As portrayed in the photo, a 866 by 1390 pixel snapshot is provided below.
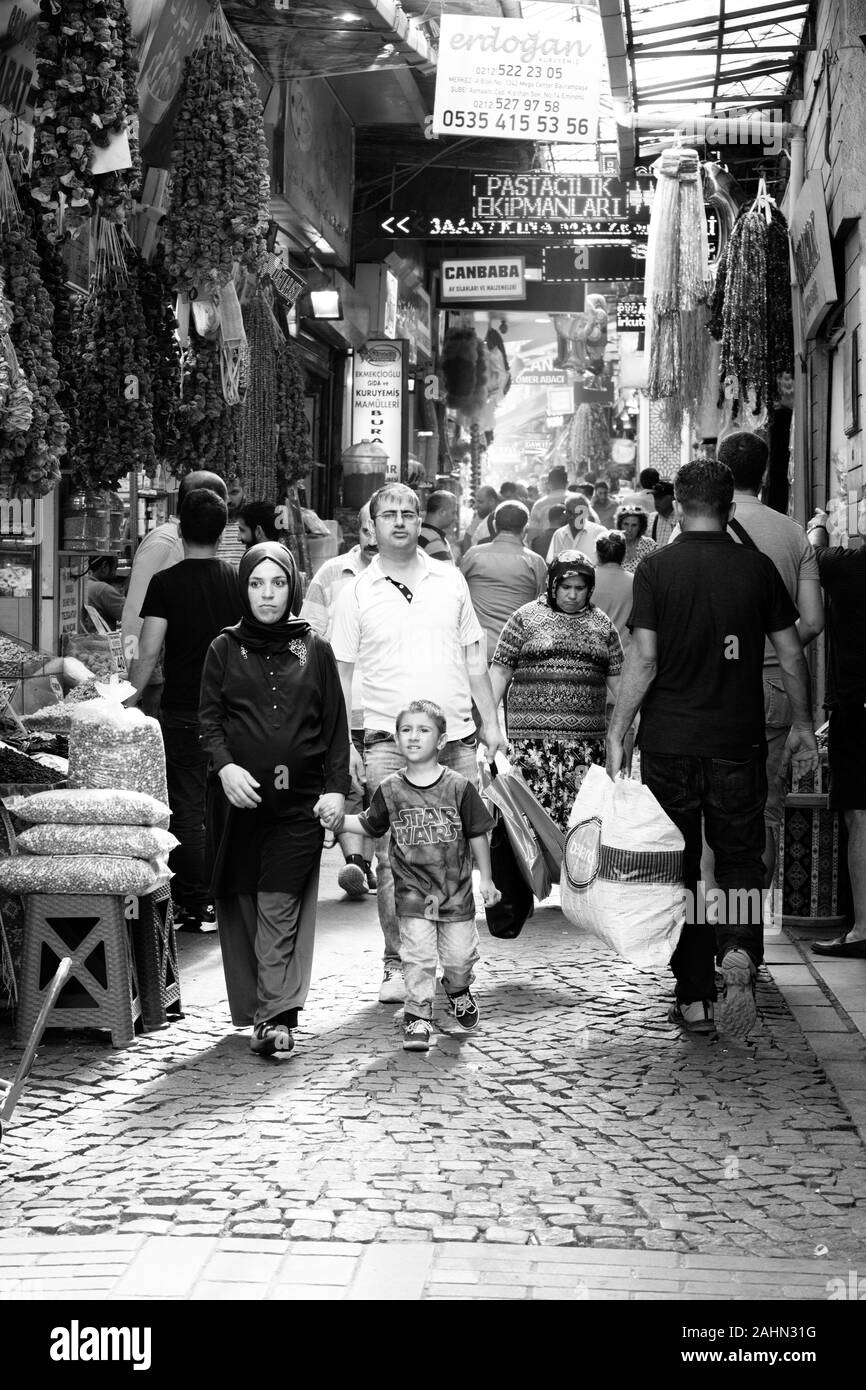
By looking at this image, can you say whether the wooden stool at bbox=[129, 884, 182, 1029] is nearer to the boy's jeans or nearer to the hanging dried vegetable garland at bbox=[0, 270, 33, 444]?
the boy's jeans

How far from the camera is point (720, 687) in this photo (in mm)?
6469

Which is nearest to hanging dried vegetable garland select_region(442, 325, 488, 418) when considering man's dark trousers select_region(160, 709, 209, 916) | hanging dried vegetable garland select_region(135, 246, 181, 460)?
hanging dried vegetable garland select_region(135, 246, 181, 460)

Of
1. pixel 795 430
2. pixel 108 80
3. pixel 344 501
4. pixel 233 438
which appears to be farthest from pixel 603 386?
pixel 108 80

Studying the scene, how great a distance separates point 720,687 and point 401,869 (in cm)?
139

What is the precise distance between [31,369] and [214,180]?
2.61 meters

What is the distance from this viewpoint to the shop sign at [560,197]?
17.1m

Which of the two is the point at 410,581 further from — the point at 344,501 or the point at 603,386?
the point at 603,386

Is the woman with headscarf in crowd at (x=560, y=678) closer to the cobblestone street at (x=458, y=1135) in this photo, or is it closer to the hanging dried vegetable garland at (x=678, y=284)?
the cobblestone street at (x=458, y=1135)

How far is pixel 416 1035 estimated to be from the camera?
20.4 ft

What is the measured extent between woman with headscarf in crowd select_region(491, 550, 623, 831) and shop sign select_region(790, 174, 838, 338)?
295 centimetres

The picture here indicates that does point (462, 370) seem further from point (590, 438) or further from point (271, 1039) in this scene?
point (271, 1039)

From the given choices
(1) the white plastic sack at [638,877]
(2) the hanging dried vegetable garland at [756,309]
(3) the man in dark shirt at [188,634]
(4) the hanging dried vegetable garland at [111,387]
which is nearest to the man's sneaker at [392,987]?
(1) the white plastic sack at [638,877]

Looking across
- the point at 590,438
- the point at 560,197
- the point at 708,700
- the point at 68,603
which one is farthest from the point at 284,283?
the point at 590,438

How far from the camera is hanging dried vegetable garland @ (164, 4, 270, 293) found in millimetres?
8852
